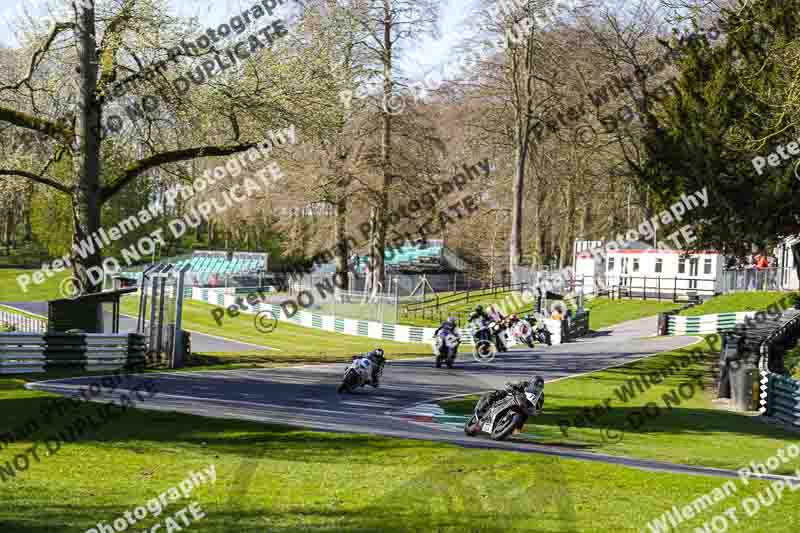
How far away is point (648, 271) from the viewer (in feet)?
167

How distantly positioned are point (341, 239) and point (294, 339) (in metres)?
7.08

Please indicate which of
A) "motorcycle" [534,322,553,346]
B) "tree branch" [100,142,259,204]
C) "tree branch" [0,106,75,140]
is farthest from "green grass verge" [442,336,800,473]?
"tree branch" [0,106,75,140]

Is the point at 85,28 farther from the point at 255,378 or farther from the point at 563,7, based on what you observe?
the point at 563,7

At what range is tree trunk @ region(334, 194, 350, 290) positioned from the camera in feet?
143

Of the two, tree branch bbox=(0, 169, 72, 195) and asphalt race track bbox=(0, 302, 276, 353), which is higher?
tree branch bbox=(0, 169, 72, 195)

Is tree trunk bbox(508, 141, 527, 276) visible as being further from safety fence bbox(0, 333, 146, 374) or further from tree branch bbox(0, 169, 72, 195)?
safety fence bbox(0, 333, 146, 374)

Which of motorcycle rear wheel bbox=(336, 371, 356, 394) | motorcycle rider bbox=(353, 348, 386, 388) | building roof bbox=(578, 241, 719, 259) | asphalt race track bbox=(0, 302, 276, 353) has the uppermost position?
building roof bbox=(578, 241, 719, 259)

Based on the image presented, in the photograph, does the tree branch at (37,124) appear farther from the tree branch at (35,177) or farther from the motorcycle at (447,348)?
the motorcycle at (447,348)

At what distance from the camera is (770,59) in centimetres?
1998

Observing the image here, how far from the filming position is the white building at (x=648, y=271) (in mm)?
48094

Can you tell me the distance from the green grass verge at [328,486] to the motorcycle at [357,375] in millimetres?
5605

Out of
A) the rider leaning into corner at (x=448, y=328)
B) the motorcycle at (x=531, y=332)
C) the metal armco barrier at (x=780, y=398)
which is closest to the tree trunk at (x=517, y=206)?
the motorcycle at (x=531, y=332)

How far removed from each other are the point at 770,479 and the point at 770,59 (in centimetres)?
1216

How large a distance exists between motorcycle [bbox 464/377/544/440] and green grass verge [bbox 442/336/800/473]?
97cm
